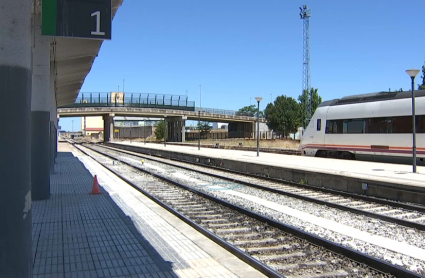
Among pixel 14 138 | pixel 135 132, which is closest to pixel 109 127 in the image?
pixel 135 132

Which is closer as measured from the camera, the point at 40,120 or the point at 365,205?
the point at 40,120

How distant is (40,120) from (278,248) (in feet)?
25.0

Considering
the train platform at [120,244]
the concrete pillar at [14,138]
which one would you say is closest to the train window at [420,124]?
the train platform at [120,244]

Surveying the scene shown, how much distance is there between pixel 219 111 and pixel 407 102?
71347mm

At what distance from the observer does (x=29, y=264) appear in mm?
3320

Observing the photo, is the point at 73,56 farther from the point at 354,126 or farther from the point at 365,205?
the point at 354,126

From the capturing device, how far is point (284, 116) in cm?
8838

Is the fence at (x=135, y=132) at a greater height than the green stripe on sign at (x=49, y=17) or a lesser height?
lesser

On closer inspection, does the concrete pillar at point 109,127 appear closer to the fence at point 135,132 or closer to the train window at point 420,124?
the fence at point 135,132

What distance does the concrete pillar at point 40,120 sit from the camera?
10094 mm

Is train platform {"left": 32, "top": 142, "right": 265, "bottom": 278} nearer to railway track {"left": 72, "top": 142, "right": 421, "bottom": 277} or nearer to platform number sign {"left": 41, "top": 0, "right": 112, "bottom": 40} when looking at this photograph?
railway track {"left": 72, "top": 142, "right": 421, "bottom": 277}

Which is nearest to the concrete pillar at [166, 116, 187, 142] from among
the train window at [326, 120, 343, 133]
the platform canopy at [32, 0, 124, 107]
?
the platform canopy at [32, 0, 124, 107]

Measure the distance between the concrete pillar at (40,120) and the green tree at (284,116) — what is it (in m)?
80.7

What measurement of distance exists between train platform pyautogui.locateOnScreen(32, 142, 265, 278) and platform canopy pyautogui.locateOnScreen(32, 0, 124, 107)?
496cm
